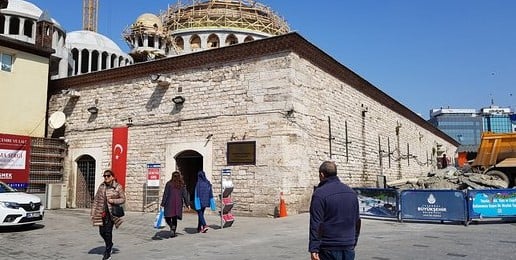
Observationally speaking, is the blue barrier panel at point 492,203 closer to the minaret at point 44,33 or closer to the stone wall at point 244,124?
the stone wall at point 244,124

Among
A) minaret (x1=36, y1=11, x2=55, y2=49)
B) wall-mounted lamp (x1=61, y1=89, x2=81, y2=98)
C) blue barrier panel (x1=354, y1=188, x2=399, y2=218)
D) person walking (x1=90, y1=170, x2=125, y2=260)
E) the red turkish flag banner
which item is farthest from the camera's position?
minaret (x1=36, y1=11, x2=55, y2=49)

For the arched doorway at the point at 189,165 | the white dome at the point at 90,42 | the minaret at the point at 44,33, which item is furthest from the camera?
the white dome at the point at 90,42

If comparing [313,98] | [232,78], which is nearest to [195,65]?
[232,78]

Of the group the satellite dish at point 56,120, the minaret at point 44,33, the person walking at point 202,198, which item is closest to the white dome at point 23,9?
the minaret at point 44,33

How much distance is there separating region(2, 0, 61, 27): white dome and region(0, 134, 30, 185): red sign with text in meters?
20.7

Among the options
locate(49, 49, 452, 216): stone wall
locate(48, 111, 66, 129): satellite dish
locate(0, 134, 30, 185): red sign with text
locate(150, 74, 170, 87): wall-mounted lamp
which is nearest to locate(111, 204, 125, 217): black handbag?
locate(49, 49, 452, 216): stone wall

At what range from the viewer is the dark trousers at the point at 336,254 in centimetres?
424

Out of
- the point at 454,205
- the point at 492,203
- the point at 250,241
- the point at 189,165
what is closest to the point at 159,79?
the point at 189,165

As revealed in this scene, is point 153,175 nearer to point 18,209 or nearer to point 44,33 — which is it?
point 18,209

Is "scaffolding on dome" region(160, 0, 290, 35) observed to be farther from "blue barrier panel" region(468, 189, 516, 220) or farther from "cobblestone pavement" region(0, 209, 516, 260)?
"blue barrier panel" region(468, 189, 516, 220)

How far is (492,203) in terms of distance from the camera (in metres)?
12.7

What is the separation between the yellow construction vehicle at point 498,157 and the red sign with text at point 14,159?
19.5m

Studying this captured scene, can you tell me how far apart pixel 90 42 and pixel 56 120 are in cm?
2931

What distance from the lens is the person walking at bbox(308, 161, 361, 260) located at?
4.26 meters
